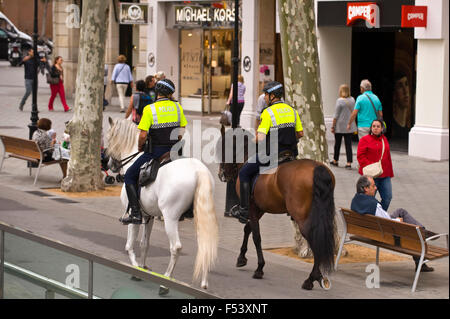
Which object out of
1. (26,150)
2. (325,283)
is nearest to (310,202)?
(325,283)

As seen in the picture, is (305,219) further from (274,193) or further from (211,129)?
(211,129)

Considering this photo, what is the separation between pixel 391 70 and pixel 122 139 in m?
15.7

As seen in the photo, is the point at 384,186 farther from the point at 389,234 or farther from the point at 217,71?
the point at 217,71

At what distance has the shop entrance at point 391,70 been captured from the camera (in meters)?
24.5

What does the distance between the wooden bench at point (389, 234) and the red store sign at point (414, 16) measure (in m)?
11.6

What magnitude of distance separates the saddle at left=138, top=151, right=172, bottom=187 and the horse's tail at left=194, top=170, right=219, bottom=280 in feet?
1.78

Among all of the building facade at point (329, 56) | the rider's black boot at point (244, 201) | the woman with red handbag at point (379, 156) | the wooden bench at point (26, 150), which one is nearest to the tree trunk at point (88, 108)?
the wooden bench at point (26, 150)

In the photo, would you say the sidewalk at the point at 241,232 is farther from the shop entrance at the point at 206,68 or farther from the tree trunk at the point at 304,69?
the shop entrance at the point at 206,68

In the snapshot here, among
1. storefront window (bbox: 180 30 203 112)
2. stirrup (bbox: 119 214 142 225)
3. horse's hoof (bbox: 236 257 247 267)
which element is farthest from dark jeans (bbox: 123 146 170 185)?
storefront window (bbox: 180 30 203 112)

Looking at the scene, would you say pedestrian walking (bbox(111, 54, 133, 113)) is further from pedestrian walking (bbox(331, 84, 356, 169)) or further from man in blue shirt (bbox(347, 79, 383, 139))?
man in blue shirt (bbox(347, 79, 383, 139))

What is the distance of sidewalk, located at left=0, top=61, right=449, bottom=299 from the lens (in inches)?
366

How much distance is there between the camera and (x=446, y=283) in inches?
124

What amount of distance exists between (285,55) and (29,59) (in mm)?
19520
